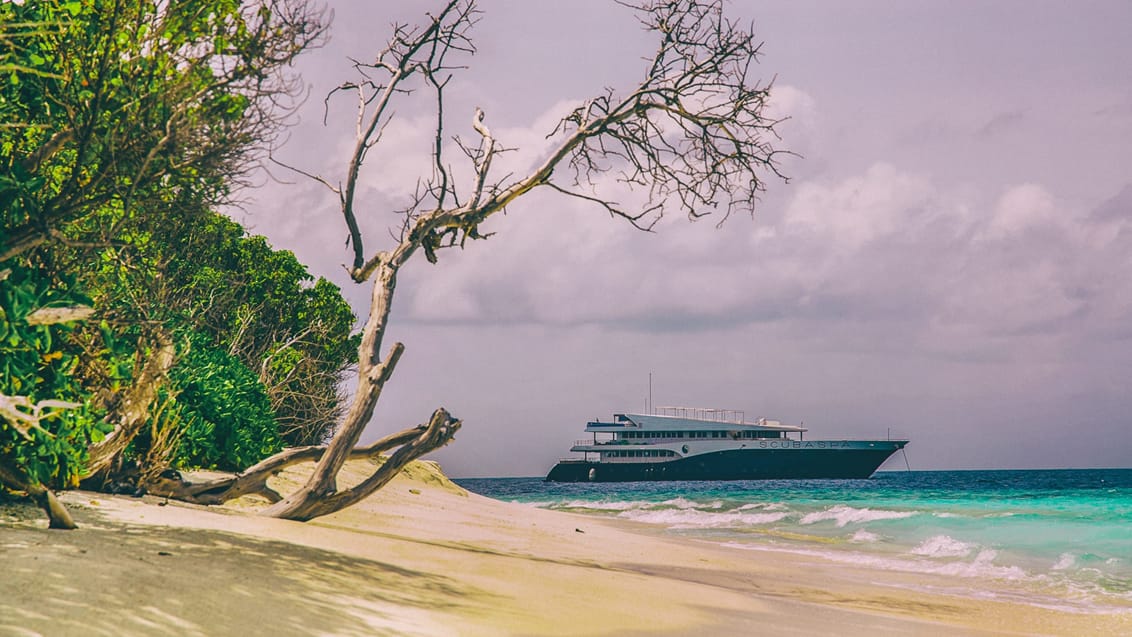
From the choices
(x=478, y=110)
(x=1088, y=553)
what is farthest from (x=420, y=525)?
(x=1088, y=553)

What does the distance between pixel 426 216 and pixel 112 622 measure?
603cm

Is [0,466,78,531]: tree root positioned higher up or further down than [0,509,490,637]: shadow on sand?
higher up

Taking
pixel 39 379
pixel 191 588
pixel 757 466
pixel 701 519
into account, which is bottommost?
pixel 701 519

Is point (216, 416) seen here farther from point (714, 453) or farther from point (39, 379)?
point (714, 453)

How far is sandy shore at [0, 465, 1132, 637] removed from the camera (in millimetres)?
4773

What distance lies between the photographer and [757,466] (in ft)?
246

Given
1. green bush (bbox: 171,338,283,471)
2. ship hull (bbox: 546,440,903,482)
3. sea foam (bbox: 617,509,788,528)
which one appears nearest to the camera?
green bush (bbox: 171,338,283,471)

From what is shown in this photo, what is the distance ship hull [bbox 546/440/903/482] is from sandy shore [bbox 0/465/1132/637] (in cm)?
6392

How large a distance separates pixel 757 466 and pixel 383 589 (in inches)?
2817

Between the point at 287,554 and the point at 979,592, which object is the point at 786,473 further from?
the point at 287,554

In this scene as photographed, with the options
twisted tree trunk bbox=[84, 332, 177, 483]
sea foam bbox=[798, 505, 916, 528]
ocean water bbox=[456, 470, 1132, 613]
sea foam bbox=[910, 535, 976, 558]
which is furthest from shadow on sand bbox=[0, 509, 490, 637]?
sea foam bbox=[798, 505, 916, 528]

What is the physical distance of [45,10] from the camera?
6.44 meters

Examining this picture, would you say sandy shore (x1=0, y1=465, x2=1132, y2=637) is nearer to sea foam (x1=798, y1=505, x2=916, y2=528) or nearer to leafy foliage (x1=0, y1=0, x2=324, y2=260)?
leafy foliage (x1=0, y1=0, x2=324, y2=260)

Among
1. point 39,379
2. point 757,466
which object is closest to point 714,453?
point 757,466
